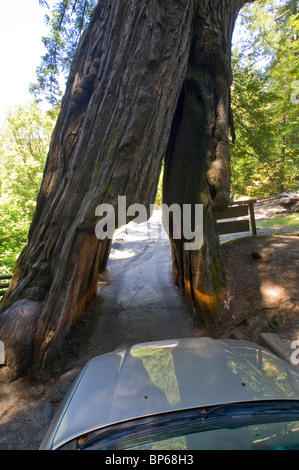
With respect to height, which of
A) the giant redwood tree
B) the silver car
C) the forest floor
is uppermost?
the giant redwood tree

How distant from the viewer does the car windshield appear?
1.37 meters

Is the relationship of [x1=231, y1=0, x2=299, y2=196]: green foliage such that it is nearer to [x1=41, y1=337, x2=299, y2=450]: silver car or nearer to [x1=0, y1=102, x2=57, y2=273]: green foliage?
[x1=41, y1=337, x2=299, y2=450]: silver car

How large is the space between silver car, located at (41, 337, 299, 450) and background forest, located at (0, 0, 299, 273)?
7893mm

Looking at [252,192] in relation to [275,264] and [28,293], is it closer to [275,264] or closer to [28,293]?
[275,264]

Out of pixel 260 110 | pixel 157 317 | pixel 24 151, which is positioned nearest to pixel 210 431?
pixel 157 317

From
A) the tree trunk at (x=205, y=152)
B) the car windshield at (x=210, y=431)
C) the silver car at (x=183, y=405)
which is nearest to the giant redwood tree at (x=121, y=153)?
the tree trunk at (x=205, y=152)

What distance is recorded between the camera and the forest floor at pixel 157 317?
3.52 m

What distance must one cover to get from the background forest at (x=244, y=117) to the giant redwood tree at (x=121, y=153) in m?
2.66

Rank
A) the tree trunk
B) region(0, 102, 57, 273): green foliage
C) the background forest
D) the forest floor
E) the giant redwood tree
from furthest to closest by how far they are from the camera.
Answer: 1. region(0, 102, 57, 273): green foliage
2. the background forest
3. the tree trunk
4. the giant redwood tree
5. the forest floor

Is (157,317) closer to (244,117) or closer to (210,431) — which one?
(210,431)

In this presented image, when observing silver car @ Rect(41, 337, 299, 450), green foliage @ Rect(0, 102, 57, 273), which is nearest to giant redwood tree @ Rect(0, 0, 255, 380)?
silver car @ Rect(41, 337, 299, 450)

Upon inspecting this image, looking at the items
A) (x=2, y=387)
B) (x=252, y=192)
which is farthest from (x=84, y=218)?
(x=252, y=192)

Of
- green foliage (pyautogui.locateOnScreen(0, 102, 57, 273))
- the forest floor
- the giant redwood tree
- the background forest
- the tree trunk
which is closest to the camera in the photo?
the forest floor
